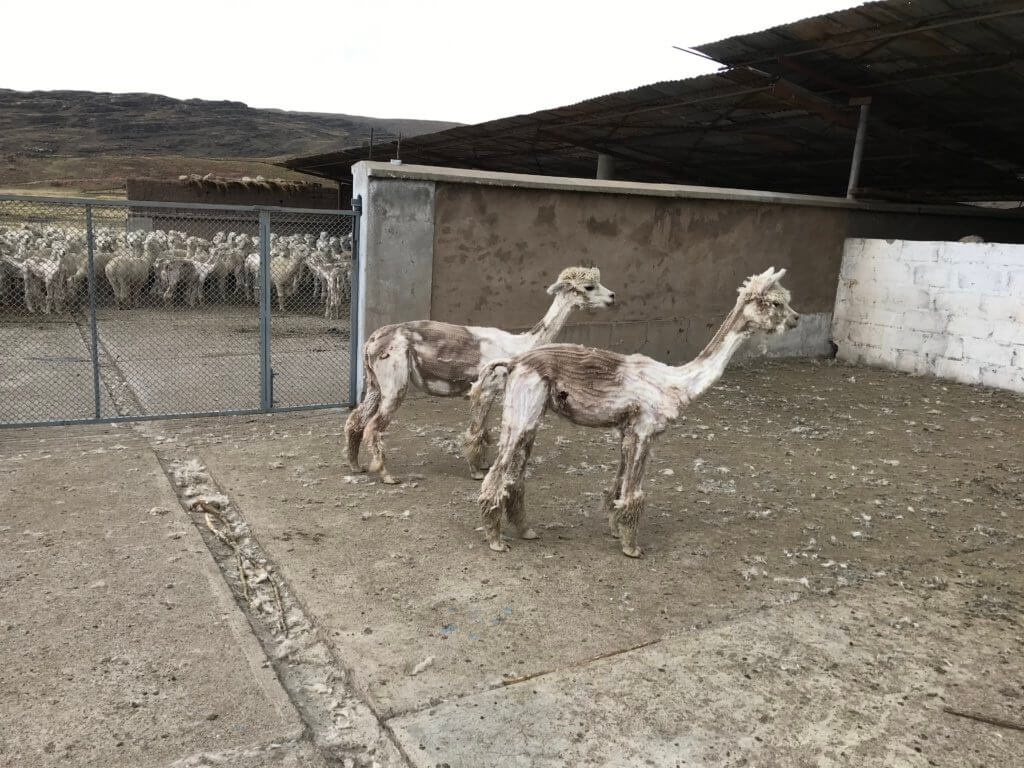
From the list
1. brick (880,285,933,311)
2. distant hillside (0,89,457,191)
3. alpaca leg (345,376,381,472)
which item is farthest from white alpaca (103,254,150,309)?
distant hillside (0,89,457,191)

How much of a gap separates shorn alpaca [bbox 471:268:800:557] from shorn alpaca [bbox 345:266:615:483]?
1136 millimetres

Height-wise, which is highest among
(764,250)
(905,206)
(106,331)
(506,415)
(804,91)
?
(804,91)

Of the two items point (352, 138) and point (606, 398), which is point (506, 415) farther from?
point (352, 138)

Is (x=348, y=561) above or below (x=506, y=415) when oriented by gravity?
below

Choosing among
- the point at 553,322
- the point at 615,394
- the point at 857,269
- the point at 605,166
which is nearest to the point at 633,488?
the point at 615,394

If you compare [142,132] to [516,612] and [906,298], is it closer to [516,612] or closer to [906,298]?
[906,298]

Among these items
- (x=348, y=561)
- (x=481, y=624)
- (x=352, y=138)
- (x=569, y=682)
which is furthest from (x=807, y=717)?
(x=352, y=138)

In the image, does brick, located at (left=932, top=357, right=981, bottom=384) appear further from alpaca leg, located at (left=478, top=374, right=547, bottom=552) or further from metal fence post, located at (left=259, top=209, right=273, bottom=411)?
metal fence post, located at (left=259, top=209, right=273, bottom=411)

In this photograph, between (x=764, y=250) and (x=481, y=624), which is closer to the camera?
(x=481, y=624)

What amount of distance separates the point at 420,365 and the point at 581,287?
57.8 inches

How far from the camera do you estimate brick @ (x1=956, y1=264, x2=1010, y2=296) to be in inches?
400

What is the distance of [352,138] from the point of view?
73.4m

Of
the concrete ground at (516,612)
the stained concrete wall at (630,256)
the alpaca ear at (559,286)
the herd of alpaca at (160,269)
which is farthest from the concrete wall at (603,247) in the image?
the herd of alpaca at (160,269)

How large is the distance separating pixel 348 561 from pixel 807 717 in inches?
106
